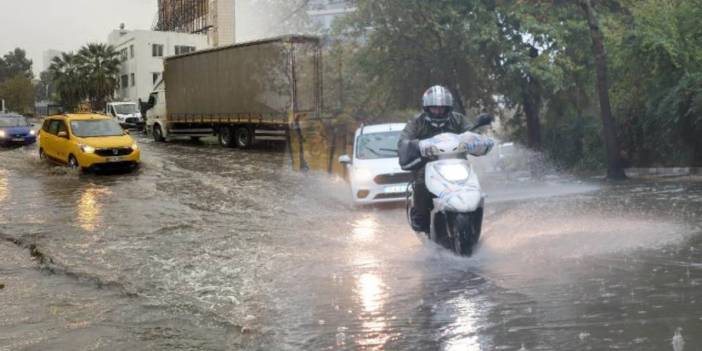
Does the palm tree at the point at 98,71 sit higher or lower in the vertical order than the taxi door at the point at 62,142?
→ higher

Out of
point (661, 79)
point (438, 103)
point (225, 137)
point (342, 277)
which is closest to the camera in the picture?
point (342, 277)

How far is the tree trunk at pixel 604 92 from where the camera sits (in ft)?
57.5

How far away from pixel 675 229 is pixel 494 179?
34.6 feet

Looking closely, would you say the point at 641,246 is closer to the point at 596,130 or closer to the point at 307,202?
the point at 307,202

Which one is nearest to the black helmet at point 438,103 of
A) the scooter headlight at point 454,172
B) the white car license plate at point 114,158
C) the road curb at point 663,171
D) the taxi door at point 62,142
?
the scooter headlight at point 454,172

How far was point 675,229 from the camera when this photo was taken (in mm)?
9367

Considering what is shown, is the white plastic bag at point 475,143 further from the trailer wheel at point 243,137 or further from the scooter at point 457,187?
the trailer wheel at point 243,137

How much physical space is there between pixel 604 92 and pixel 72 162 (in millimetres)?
14239

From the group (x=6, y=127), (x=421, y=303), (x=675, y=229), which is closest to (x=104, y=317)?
(x=421, y=303)

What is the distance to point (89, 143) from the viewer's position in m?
19.9

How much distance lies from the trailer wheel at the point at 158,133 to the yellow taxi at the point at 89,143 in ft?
44.2

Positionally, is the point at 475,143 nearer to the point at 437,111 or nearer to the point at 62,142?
the point at 437,111

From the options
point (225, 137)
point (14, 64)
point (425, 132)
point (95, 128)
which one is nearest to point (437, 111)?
point (425, 132)

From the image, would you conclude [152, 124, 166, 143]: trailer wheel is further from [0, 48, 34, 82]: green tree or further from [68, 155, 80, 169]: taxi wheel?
[0, 48, 34, 82]: green tree
